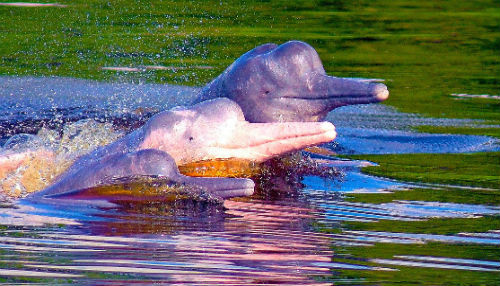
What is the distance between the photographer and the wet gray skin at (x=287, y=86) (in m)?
6.23

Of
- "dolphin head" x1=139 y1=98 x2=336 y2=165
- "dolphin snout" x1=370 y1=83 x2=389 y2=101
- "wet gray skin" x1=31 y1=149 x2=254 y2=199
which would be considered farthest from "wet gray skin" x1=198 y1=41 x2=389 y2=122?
"wet gray skin" x1=31 y1=149 x2=254 y2=199

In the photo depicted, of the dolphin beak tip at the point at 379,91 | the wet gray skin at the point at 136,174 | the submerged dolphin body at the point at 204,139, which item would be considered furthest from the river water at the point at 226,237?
the dolphin beak tip at the point at 379,91

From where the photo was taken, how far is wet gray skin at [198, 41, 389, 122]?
623 cm

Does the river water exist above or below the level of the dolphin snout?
below

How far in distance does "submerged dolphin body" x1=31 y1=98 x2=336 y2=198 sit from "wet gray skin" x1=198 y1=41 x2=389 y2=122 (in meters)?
0.17

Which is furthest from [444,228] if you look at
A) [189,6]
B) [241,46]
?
[189,6]

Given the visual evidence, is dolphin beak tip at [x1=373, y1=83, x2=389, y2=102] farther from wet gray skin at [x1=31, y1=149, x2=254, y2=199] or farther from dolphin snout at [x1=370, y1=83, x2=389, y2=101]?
wet gray skin at [x1=31, y1=149, x2=254, y2=199]

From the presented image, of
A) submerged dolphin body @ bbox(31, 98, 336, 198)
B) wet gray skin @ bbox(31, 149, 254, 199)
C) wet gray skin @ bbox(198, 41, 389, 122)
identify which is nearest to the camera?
wet gray skin @ bbox(31, 149, 254, 199)

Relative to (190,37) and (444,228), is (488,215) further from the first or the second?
(190,37)

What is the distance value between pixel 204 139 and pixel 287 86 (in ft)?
1.91

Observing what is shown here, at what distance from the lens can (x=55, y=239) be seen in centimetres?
507

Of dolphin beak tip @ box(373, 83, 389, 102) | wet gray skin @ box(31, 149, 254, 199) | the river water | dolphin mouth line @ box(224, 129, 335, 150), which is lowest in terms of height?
the river water

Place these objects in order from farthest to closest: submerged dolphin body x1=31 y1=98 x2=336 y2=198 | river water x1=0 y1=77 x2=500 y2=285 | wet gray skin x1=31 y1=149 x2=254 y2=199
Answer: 1. submerged dolphin body x1=31 y1=98 x2=336 y2=198
2. wet gray skin x1=31 y1=149 x2=254 y2=199
3. river water x1=0 y1=77 x2=500 y2=285

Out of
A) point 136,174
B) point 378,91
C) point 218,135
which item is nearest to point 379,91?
point 378,91
